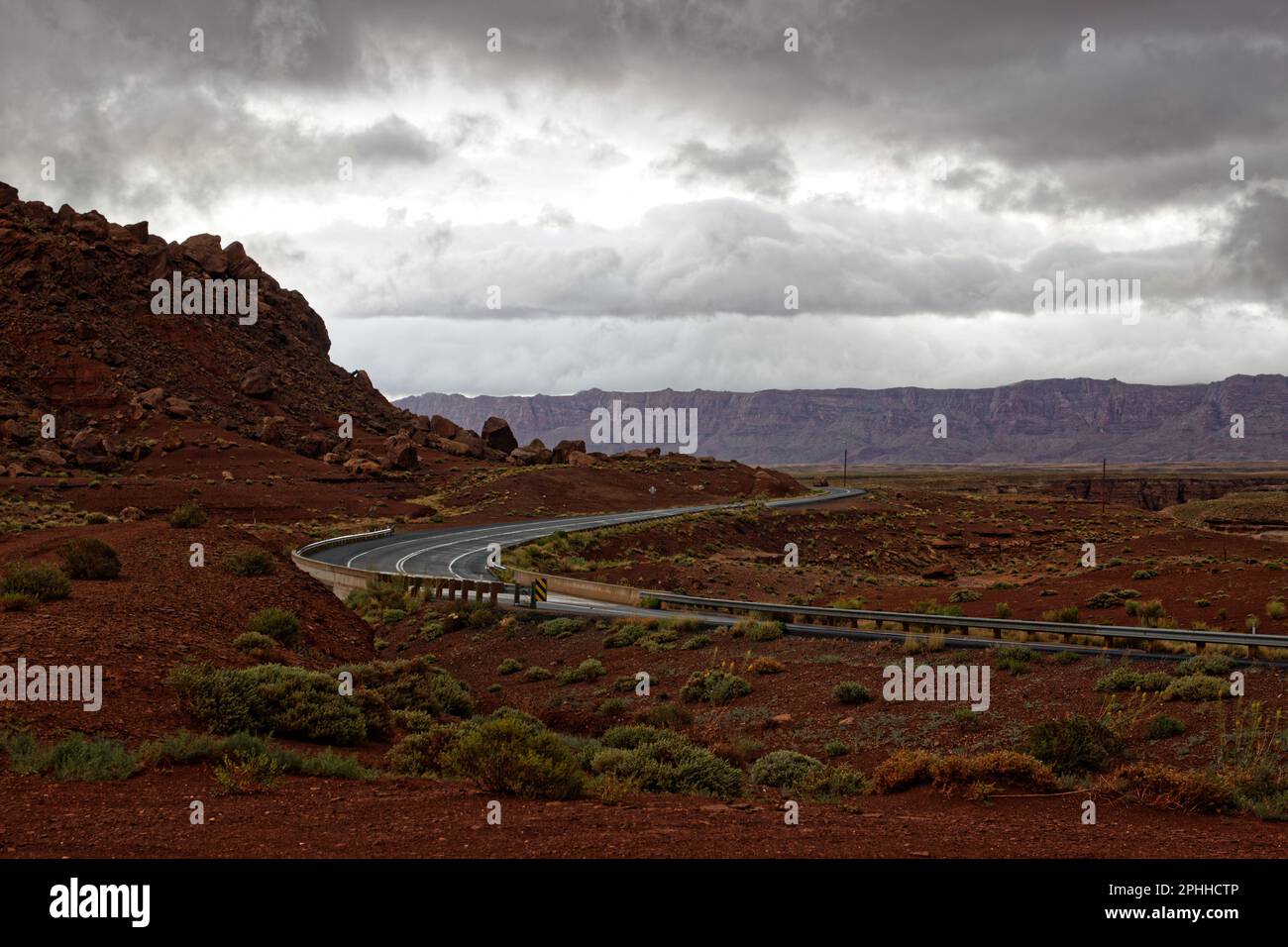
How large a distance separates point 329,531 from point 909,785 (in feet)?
189

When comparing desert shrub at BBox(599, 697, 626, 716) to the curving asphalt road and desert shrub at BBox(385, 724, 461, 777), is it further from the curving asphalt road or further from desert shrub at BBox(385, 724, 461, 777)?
the curving asphalt road

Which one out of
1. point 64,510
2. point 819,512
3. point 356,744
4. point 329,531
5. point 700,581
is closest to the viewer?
point 356,744

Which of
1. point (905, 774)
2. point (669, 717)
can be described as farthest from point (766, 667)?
point (905, 774)

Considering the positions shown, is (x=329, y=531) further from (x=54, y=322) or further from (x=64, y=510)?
(x=54, y=322)

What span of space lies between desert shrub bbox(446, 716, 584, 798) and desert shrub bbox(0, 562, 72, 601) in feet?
39.1

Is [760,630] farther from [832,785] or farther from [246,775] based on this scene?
[246,775]

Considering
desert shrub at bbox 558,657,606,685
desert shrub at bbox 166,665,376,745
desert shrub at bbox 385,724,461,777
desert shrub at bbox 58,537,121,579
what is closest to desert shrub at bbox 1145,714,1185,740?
desert shrub at bbox 385,724,461,777

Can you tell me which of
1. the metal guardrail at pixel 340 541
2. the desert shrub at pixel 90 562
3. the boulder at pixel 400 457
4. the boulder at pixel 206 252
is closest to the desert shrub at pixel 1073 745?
the desert shrub at pixel 90 562

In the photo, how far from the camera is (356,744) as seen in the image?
14945mm

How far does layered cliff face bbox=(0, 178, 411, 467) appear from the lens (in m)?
89.5

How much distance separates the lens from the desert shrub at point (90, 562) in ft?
79.4

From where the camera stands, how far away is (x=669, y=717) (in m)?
20.3

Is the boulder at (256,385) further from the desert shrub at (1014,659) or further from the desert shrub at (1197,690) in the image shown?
the desert shrub at (1197,690)
